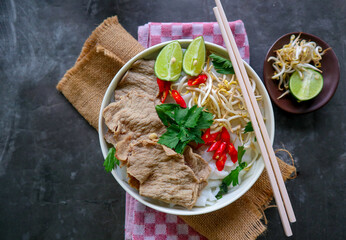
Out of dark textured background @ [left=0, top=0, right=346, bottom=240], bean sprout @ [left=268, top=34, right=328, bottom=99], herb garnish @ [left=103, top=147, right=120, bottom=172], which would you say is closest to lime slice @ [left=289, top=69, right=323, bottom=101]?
bean sprout @ [left=268, top=34, right=328, bottom=99]

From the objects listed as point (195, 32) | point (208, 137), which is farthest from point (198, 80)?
point (195, 32)

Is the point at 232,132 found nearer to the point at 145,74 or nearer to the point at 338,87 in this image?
the point at 145,74

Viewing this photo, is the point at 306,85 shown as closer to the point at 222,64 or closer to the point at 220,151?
the point at 222,64

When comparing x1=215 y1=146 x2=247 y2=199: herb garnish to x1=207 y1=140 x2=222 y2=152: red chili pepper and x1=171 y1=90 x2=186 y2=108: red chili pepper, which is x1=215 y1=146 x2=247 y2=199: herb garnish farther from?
x1=171 y1=90 x2=186 y2=108: red chili pepper

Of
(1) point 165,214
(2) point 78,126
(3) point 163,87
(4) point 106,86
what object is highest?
(3) point 163,87

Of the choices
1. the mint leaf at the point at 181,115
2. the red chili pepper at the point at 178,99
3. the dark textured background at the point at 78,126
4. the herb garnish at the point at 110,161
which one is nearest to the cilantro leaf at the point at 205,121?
the mint leaf at the point at 181,115
